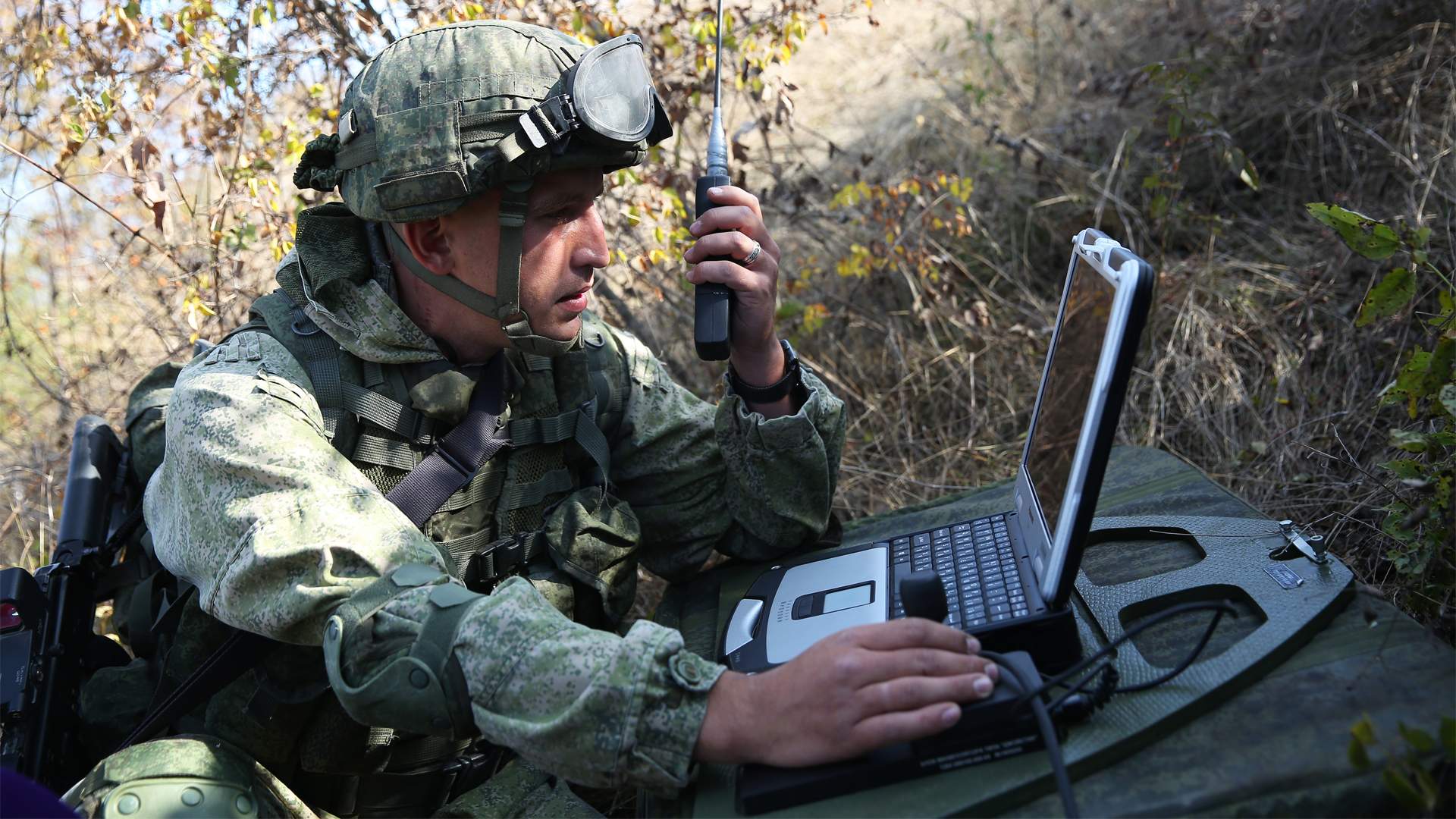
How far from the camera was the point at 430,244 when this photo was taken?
223cm

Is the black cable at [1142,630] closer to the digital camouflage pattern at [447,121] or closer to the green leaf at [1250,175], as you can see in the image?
the digital camouflage pattern at [447,121]

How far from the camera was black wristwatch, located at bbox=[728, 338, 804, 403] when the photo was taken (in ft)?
7.86

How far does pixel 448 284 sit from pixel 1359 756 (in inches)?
68.4

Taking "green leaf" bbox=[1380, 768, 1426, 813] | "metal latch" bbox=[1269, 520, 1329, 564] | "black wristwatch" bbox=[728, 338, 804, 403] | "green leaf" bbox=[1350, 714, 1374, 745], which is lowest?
"green leaf" bbox=[1380, 768, 1426, 813]

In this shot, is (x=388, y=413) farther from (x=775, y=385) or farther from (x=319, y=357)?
(x=775, y=385)

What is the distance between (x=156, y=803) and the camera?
1.79m

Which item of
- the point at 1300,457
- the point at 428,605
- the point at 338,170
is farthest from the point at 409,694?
the point at 1300,457

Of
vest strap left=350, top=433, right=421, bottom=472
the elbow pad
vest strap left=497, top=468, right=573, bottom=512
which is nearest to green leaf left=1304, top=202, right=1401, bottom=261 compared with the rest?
vest strap left=497, top=468, right=573, bottom=512

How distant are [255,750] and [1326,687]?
1.81 m

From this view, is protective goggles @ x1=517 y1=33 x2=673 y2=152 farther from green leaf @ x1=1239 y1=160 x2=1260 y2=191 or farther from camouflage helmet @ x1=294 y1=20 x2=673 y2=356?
green leaf @ x1=1239 y1=160 x2=1260 y2=191

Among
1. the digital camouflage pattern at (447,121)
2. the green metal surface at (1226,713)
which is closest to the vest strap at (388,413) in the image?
the digital camouflage pattern at (447,121)

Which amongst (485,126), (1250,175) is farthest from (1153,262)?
(485,126)

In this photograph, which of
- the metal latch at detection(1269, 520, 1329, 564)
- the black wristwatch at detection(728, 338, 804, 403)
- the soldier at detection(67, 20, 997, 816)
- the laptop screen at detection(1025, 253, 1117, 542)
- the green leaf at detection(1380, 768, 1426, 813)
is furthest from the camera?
the black wristwatch at detection(728, 338, 804, 403)

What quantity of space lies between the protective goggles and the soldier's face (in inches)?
4.5
